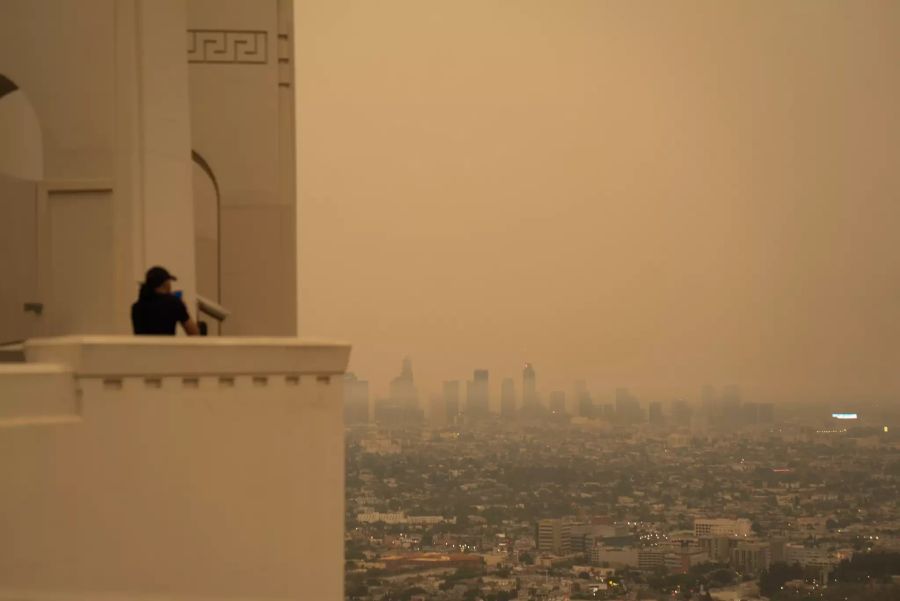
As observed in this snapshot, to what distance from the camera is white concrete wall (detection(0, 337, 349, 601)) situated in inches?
185

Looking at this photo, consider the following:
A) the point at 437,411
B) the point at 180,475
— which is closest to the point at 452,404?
the point at 437,411

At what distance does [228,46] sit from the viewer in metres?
10.4

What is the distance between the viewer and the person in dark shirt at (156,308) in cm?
564

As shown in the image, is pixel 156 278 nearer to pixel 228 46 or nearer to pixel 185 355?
pixel 185 355

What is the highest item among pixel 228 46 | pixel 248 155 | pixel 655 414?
pixel 228 46

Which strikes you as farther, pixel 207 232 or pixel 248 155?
pixel 207 232

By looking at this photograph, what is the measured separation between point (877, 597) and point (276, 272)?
7.21 metres

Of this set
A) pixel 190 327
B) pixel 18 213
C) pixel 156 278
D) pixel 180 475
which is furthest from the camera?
pixel 18 213

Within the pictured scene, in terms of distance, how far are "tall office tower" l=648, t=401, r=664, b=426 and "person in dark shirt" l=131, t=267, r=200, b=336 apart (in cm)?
813

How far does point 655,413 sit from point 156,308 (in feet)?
27.4

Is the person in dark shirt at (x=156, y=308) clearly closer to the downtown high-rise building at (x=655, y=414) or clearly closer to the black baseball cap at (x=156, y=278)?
the black baseball cap at (x=156, y=278)

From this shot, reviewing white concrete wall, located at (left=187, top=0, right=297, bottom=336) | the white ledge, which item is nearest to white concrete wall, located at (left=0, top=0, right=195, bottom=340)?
white concrete wall, located at (left=187, top=0, right=297, bottom=336)

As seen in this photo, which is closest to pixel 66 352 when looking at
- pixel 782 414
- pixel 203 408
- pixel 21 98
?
pixel 203 408

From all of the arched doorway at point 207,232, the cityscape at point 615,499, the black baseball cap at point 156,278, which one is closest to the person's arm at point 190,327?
the black baseball cap at point 156,278
